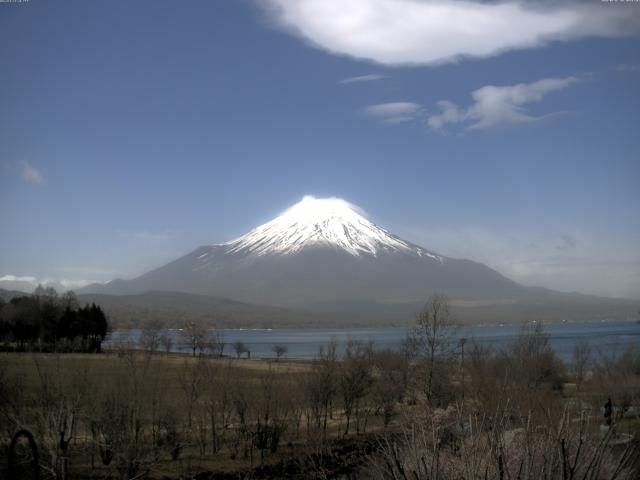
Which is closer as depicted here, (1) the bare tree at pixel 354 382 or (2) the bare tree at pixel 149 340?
(1) the bare tree at pixel 354 382

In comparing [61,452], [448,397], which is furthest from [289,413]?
[61,452]

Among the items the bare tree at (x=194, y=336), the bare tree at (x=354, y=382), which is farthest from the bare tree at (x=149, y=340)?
the bare tree at (x=354, y=382)

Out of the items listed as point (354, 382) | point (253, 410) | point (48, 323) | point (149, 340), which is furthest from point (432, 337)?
point (48, 323)

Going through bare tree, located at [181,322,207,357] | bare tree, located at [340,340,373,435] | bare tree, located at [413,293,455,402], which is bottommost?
bare tree, located at [181,322,207,357]

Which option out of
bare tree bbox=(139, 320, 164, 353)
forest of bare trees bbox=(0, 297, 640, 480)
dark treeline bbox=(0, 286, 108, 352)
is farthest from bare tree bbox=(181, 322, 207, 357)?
forest of bare trees bbox=(0, 297, 640, 480)

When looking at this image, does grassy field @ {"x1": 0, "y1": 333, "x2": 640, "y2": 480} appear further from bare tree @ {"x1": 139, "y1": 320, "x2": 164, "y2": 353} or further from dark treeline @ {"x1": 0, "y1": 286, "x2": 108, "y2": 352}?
dark treeline @ {"x1": 0, "y1": 286, "x2": 108, "y2": 352}

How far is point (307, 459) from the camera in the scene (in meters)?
26.2

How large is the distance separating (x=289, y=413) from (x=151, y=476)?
30.6ft

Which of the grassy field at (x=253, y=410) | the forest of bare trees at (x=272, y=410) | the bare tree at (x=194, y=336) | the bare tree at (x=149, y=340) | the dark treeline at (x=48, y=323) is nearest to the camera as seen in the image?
the forest of bare trees at (x=272, y=410)

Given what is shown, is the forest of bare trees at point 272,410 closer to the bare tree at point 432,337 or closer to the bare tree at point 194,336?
the bare tree at point 432,337

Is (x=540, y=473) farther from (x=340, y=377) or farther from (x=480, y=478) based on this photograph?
(x=340, y=377)

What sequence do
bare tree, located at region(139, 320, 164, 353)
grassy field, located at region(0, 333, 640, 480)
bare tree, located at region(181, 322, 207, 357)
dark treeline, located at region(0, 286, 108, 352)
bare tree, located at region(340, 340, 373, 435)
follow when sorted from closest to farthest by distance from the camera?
grassy field, located at region(0, 333, 640, 480)
bare tree, located at region(340, 340, 373, 435)
bare tree, located at region(139, 320, 164, 353)
dark treeline, located at region(0, 286, 108, 352)
bare tree, located at region(181, 322, 207, 357)

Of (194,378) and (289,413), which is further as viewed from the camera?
(289,413)

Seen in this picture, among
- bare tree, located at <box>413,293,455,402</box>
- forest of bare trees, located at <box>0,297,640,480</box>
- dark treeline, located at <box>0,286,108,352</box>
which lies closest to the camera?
forest of bare trees, located at <box>0,297,640,480</box>
